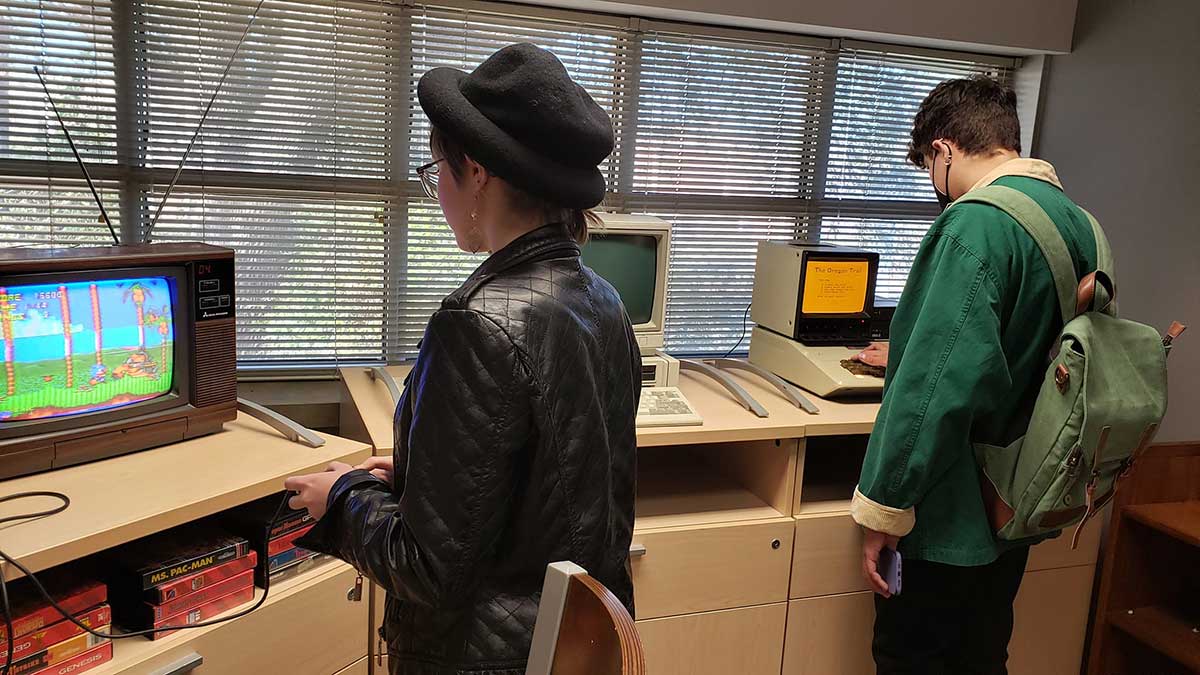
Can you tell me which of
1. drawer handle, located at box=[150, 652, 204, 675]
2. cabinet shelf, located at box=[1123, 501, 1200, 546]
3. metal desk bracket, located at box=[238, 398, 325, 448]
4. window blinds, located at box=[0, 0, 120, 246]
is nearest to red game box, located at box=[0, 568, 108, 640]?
drawer handle, located at box=[150, 652, 204, 675]

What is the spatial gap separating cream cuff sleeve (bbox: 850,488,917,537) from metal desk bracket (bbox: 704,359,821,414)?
0.52 meters

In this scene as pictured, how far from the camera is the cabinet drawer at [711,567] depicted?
2051 mm

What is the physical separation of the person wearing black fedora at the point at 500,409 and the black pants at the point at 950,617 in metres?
0.88

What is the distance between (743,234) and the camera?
294 cm

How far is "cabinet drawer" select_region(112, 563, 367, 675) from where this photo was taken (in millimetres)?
1432

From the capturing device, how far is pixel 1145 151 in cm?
270

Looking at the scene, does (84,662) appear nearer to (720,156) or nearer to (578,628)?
(578,628)

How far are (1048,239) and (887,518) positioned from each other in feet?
1.85

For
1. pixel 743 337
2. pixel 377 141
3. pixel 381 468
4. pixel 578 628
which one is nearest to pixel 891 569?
pixel 381 468

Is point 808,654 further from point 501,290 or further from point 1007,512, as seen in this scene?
point 501,290

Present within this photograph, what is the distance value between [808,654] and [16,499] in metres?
1.73

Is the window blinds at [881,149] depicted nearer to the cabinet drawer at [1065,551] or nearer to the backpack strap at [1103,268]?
the cabinet drawer at [1065,551]

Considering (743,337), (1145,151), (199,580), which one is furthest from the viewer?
(743,337)

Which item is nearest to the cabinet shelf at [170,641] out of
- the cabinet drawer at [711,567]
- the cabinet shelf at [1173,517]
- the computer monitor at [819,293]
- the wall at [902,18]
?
the cabinet drawer at [711,567]
